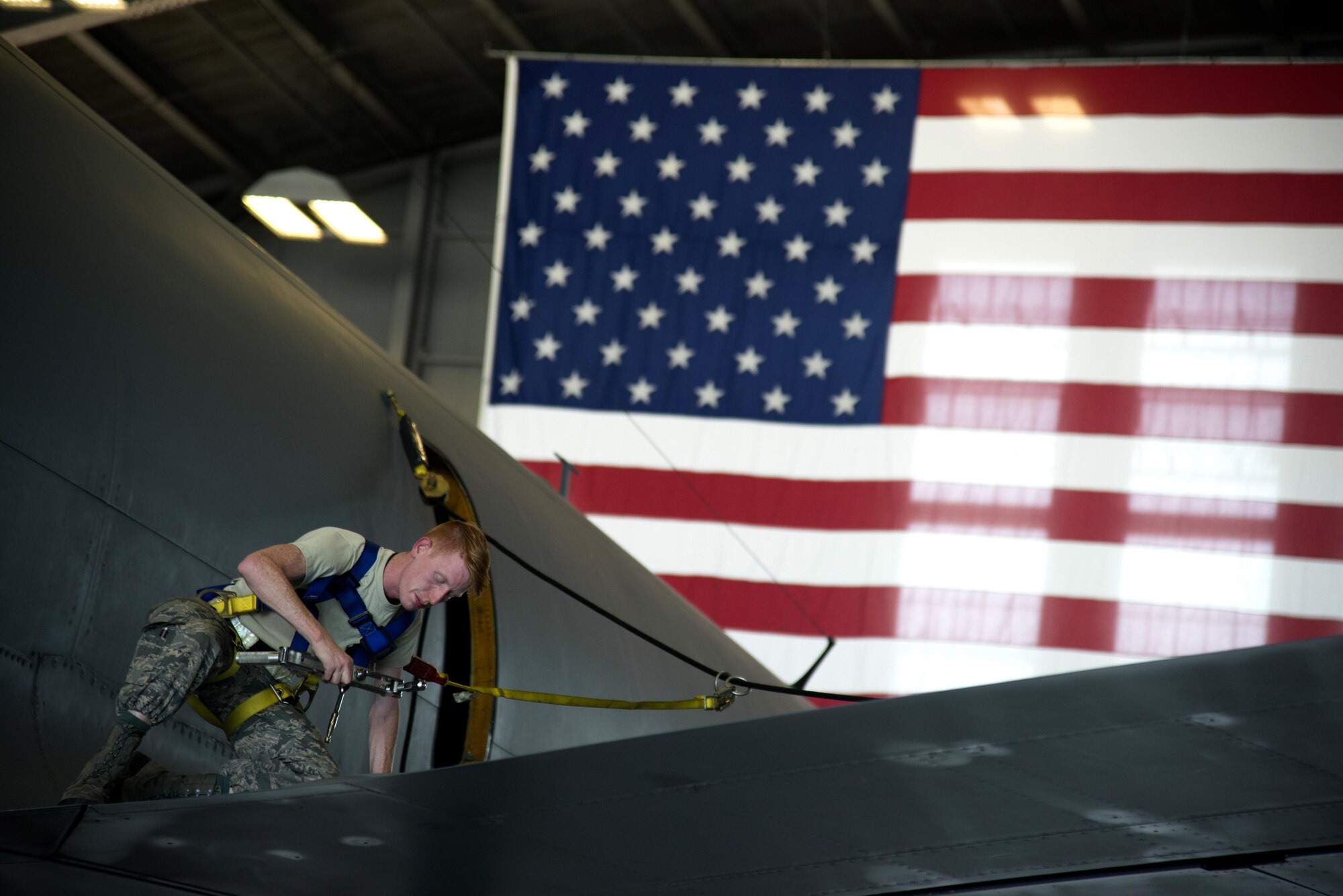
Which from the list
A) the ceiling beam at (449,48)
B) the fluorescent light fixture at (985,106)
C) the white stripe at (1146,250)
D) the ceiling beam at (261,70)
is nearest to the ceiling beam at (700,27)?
the ceiling beam at (449,48)

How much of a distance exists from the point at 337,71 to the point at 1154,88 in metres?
11.7

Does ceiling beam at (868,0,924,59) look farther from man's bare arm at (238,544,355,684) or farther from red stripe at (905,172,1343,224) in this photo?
man's bare arm at (238,544,355,684)

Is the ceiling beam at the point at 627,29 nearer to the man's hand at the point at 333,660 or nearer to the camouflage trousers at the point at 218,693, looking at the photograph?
the camouflage trousers at the point at 218,693

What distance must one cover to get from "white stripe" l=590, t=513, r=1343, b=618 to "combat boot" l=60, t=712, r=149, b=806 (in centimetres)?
1013

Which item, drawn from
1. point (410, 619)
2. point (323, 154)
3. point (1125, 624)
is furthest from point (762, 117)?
point (410, 619)

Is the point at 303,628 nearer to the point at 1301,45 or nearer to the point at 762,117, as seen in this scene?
the point at 762,117

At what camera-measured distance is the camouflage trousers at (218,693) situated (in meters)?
2.95

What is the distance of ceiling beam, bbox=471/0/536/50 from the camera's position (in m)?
18.5

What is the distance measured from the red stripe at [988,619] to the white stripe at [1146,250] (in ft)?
10.5

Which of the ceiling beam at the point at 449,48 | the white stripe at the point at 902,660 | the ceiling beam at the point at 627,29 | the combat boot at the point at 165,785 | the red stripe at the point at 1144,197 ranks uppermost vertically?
the ceiling beam at the point at 627,29

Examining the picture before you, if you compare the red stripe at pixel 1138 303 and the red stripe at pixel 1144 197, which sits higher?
the red stripe at pixel 1144 197

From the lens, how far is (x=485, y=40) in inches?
761

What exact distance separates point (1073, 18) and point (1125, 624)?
9.93 meters

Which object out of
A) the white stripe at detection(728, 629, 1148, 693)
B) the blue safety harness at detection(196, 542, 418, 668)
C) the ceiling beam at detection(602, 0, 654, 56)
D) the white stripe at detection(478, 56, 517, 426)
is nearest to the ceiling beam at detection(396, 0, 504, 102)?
the ceiling beam at detection(602, 0, 654, 56)
